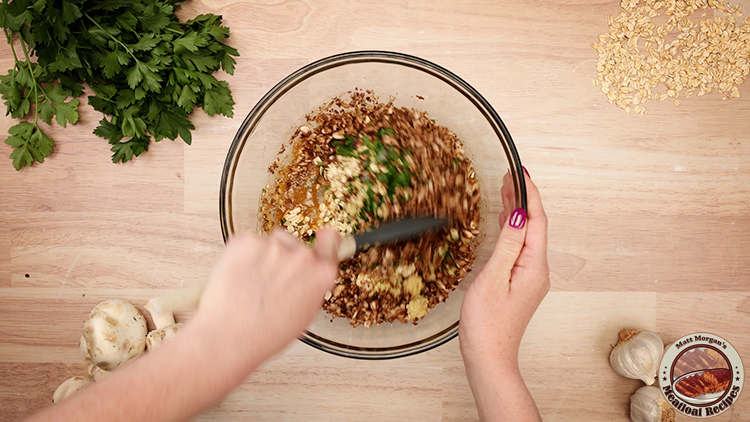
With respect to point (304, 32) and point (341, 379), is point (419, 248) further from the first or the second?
point (304, 32)

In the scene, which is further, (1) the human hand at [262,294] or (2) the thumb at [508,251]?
(2) the thumb at [508,251]

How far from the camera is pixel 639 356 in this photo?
1.04m

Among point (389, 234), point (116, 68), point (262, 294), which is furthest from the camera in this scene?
point (116, 68)

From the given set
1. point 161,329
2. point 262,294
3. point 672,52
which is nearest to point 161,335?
point 161,329

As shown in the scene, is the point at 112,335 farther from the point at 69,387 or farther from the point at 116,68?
the point at 116,68

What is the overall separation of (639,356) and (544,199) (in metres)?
0.46

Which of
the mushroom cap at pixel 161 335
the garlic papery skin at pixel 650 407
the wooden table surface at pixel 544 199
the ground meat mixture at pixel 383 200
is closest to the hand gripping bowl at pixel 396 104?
the ground meat mixture at pixel 383 200

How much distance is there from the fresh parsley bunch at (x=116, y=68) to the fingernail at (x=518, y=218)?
0.75m

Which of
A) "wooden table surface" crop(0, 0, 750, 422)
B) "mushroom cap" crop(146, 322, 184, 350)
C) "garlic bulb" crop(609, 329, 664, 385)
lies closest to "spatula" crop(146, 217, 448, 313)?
"mushroom cap" crop(146, 322, 184, 350)

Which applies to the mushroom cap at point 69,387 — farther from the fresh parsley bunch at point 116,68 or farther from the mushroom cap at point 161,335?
the fresh parsley bunch at point 116,68

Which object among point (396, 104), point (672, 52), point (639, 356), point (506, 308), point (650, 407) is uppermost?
point (672, 52)

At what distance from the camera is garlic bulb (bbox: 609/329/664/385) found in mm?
1046

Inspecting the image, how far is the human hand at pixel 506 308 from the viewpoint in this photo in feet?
2.89

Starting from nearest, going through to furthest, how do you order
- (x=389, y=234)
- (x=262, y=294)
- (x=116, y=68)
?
(x=262, y=294)
(x=389, y=234)
(x=116, y=68)
